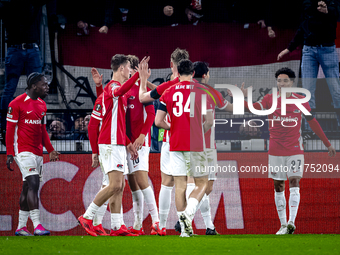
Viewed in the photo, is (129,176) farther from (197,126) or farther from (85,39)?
(85,39)

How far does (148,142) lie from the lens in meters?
5.57

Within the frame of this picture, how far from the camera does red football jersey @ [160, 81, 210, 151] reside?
15.2 feet

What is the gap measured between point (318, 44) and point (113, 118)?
4.81 meters

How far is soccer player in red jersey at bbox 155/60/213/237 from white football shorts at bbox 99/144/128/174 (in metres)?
0.61

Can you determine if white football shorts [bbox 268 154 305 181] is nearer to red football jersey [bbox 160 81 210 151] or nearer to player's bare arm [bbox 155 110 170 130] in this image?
red football jersey [bbox 160 81 210 151]

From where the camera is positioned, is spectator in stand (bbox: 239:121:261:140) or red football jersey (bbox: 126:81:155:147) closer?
red football jersey (bbox: 126:81:155:147)

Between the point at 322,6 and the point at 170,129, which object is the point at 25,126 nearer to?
the point at 170,129

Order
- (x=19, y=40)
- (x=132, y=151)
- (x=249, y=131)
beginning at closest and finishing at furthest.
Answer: (x=132, y=151)
(x=249, y=131)
(x=19, y=40)

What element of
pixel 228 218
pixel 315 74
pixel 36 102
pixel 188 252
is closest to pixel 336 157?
pixel 228 218

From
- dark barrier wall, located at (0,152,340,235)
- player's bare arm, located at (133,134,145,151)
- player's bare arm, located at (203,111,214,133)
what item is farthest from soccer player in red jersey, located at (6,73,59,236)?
player's bare arm, located at (203,111,214,133)

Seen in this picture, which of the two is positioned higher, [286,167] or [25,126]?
[25,126]

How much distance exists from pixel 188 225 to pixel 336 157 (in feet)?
9.60

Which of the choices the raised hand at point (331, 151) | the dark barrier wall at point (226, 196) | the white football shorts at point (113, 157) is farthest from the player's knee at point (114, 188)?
the raised hand at point (331, 151)

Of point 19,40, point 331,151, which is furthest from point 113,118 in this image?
point 19,40
